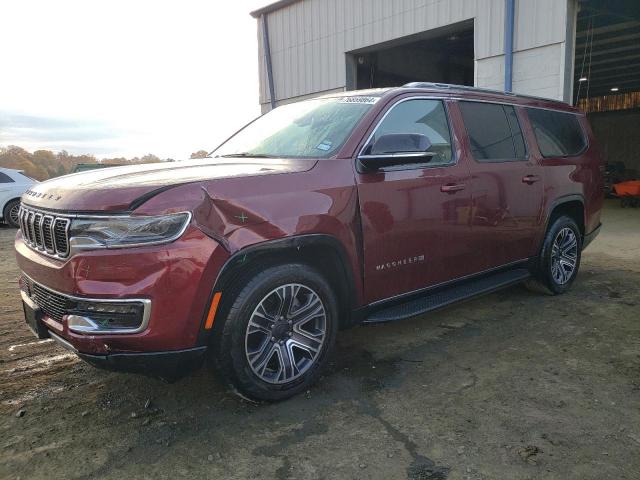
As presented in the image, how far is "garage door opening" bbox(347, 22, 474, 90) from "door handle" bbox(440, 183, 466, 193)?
8.62 metres

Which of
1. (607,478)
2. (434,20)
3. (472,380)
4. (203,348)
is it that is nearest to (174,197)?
(203,348)

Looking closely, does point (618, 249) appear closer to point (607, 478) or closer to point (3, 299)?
point (607, 478)

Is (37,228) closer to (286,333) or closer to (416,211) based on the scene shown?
(286,333)

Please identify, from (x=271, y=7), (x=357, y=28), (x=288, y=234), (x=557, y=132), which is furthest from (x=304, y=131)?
(x=271, y=7)

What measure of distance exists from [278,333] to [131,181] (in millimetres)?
1172

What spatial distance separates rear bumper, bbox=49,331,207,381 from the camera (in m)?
2.46

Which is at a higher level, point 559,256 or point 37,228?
point 37,228

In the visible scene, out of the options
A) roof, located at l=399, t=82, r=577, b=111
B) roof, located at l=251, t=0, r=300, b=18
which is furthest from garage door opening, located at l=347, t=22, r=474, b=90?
roof, located at l=399, t=82, r=577, b=111

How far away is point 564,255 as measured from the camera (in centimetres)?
512

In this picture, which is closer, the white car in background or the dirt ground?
the dirt ground

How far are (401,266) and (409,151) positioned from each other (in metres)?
0.77

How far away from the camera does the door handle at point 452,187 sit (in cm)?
360

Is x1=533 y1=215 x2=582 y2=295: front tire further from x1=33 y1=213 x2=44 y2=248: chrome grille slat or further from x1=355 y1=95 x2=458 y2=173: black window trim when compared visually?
x1=33 y1=213 x2=44 y2=248: chrome grille slat

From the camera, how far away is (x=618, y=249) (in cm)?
782
